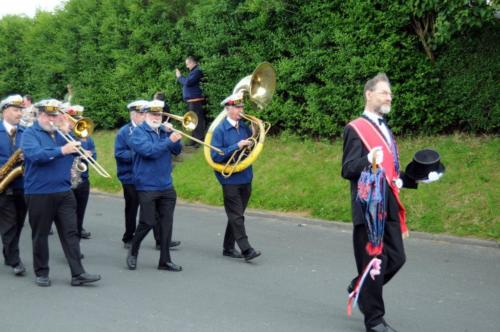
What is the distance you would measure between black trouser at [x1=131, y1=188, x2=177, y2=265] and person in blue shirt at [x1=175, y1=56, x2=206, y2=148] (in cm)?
769

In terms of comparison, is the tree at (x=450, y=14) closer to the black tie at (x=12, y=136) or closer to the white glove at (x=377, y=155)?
the white glove at (x=377, y=155)

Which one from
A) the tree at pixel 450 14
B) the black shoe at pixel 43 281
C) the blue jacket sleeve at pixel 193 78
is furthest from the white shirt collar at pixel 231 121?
the blue jacket sleeve at pixel 193 78

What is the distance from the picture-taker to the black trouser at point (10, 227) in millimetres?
7934

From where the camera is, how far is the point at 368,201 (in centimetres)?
536

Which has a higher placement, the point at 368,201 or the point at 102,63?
the point at 102,63

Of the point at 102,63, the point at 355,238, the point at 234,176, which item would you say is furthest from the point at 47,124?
the point at 102,63

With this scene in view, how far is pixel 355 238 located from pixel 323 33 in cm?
772

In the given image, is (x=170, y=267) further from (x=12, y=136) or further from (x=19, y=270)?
(x=12, y=136)

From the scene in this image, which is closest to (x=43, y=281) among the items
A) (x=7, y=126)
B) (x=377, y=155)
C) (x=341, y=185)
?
(x=7, y=126)

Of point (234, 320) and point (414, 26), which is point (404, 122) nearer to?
point (414, 26)

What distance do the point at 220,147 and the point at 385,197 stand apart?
327cm

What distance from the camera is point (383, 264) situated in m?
5.53

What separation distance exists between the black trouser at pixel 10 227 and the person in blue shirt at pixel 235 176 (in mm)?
2406

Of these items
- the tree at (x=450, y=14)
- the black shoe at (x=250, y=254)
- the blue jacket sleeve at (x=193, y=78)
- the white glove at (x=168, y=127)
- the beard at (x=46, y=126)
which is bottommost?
the black shoe at (x=250, y=254)
